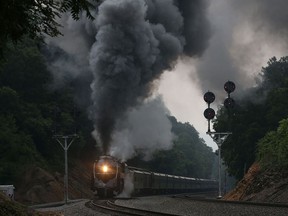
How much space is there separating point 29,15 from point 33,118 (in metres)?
39.7

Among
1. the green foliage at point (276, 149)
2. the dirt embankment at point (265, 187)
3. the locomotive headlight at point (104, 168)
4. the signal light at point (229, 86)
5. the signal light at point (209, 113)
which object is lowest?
the dirt embankment at point (265, 187)

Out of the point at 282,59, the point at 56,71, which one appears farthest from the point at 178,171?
the point at 56,71

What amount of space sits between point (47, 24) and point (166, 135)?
6180cm

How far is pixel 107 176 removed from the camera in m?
32.2

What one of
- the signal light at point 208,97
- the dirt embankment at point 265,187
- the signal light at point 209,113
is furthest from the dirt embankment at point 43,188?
the dirt embankment at point 265,187

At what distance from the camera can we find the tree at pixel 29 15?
867cm

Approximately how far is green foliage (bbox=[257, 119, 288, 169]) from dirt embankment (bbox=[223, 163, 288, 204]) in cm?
59

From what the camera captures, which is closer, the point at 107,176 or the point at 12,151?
the point at 107,176

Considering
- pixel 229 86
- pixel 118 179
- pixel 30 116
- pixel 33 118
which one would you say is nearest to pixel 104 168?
pixel 118 179

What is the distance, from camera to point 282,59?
225ft

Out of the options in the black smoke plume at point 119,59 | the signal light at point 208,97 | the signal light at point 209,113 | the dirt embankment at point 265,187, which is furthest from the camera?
the black smoke plume at point 119,59

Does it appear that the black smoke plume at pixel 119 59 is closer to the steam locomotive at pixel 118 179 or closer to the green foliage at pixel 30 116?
the steam locomotive at pixel 118 179

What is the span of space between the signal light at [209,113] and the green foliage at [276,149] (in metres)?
3.97

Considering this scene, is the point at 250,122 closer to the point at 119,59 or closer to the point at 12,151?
the point at 119,59
